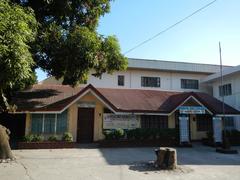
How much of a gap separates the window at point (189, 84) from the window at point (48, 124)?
17.9 metres

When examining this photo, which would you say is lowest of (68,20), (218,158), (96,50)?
(218,158)

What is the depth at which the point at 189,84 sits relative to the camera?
34000mm

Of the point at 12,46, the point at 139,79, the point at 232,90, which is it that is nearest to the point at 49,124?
the point at 12,46

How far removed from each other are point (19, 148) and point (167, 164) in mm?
9564

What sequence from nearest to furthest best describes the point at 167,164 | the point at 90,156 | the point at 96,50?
the point at 167,164 < the point at 90,156 < the point at 96,50

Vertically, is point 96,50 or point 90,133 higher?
point 96,50

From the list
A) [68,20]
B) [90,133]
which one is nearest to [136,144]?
[90,133]

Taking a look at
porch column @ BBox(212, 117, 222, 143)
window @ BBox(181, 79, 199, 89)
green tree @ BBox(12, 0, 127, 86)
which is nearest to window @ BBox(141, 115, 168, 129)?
porch column @ BBox(212, 117, 222, 143)

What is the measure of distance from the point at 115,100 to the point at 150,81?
36.6 ft

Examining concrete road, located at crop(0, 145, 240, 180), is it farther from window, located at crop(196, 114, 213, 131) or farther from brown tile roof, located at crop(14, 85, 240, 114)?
window, located at crop(196, 114, 213, 131)

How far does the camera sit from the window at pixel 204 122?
2409 cm

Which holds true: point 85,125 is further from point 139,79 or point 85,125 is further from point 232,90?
point 232,90

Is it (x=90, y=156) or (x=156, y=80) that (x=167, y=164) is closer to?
(x=90, y=156)

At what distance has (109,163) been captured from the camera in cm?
1310
